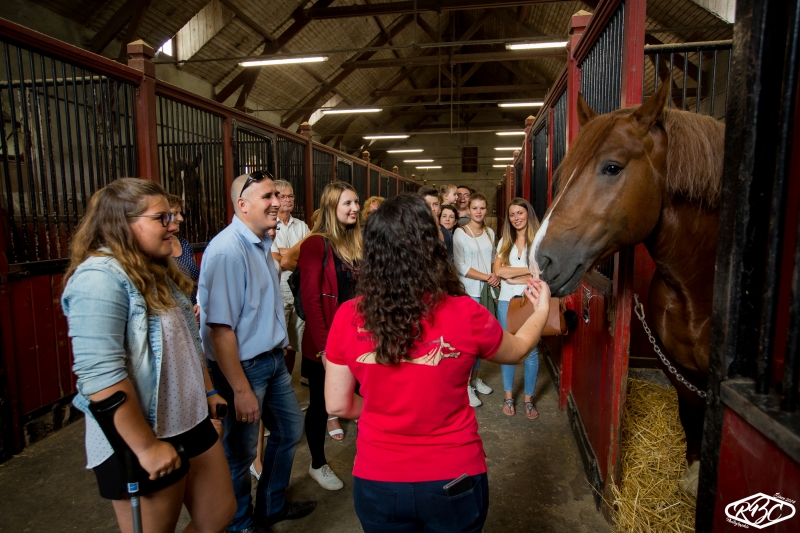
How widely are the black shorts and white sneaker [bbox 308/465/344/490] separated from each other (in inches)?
48.9

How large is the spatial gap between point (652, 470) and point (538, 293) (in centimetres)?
145

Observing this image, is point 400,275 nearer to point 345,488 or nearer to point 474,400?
point 345,488

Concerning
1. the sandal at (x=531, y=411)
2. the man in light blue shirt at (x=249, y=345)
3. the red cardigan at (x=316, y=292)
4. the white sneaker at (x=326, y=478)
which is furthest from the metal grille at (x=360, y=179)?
the man in light blue shirt at (x=249, y=345)

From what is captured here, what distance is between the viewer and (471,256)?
3.81m

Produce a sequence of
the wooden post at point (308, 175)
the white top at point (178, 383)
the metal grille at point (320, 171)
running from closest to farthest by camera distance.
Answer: the white top at point (178, 383) → the wooden post at point (308, 175) → the metal grille at point (320, 171)

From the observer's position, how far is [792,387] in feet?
2.52

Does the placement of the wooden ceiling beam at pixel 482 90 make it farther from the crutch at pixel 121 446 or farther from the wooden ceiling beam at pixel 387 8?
the crutch at pixel 121 446

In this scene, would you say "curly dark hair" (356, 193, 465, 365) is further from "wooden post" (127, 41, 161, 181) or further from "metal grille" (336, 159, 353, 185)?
"metal grille" (336, 159, 353, 185)

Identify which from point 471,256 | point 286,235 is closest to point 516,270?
point 471,256

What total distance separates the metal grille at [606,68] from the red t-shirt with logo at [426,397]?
152 centimetres

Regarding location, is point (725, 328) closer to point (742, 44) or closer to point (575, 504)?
point (742, 44)

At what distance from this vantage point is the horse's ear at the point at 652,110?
4.69 feet

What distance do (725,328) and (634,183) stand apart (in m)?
0.74

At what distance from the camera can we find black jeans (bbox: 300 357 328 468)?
7.99 ft
